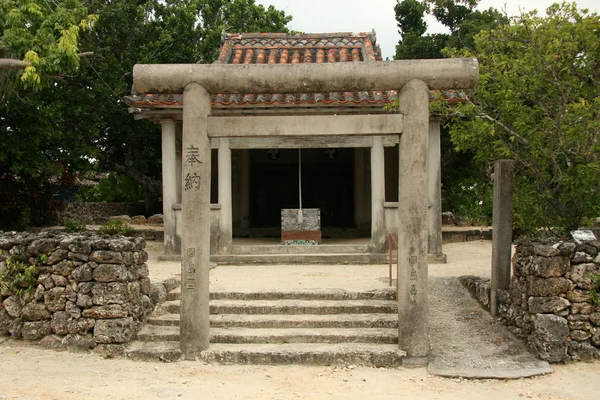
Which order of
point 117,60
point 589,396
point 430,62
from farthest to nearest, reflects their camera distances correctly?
point 117,60 → point 430,62 → point 589,396

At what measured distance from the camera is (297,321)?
25.5ft

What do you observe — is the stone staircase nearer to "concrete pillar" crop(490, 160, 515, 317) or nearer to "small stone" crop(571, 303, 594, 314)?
"concrete pillar" crop(490, 160, 515, 317)

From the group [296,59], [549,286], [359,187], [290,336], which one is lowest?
[290,336]

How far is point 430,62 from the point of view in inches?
270

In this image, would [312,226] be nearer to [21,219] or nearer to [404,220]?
[404,220]

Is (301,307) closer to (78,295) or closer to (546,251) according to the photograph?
(78,295)

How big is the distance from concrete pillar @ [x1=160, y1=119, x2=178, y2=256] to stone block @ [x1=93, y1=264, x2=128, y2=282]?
5276 mm

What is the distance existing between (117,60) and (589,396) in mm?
15639

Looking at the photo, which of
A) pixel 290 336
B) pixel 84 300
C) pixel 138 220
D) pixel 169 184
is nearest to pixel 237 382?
pixel 290 336

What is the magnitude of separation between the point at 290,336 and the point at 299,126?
2.40 meters

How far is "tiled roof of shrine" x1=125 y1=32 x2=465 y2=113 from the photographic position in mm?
11727

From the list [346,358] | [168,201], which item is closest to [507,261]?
[346,358]

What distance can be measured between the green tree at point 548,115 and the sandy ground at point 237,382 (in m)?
2.20

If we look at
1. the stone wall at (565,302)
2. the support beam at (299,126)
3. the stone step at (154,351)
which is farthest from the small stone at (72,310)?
the stone wall at (565,302)
